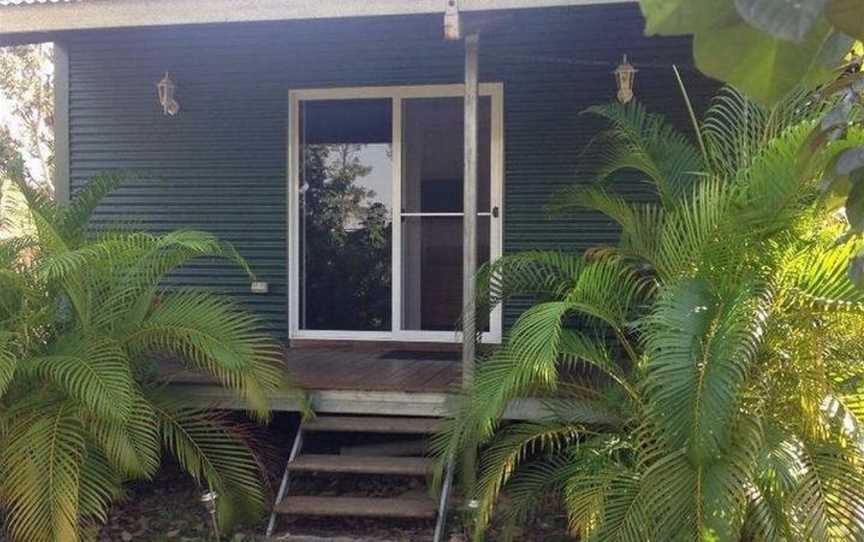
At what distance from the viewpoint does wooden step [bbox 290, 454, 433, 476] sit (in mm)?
5016

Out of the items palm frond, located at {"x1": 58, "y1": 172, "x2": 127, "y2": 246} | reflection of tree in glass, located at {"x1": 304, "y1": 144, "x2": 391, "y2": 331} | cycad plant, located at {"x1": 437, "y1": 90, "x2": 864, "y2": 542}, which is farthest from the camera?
reflection of tree in glass, located at {"x1": 304, "y1": 144, "x2": 391, "y2": 331}

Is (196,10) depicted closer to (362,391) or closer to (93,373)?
(93,373)

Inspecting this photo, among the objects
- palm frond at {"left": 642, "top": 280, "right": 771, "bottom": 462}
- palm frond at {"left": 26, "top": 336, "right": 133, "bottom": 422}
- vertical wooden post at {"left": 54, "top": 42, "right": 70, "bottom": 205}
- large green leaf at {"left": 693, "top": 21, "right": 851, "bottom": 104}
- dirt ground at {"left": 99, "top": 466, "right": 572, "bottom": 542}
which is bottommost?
dirt ground at {"left": 99, "top": 466, "right": 572, "bottom": 542}

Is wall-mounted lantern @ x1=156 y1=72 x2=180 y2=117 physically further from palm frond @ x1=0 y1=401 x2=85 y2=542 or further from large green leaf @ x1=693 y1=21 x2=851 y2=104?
large green leaf @ x1=693 y1=21 x2=851 y2=104

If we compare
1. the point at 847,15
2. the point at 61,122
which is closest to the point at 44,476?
the point at 61,122

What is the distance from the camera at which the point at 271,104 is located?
7137 millimetres

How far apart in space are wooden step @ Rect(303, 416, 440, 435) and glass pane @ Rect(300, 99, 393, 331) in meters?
1.74

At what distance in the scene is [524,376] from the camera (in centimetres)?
409

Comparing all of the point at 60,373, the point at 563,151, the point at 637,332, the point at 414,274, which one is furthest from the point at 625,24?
the point at 60,373

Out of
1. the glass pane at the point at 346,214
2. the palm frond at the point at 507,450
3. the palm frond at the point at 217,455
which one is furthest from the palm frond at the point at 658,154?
the palm frond at the point at 217,455

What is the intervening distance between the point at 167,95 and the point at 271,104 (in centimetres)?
77

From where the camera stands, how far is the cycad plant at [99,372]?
443 centimetres

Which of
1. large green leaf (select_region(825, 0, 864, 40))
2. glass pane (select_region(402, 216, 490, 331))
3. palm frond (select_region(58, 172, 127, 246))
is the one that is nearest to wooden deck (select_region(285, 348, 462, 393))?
glass pane (select_region(402, 216, 490, 331))

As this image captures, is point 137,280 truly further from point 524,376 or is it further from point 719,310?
point 719,310
